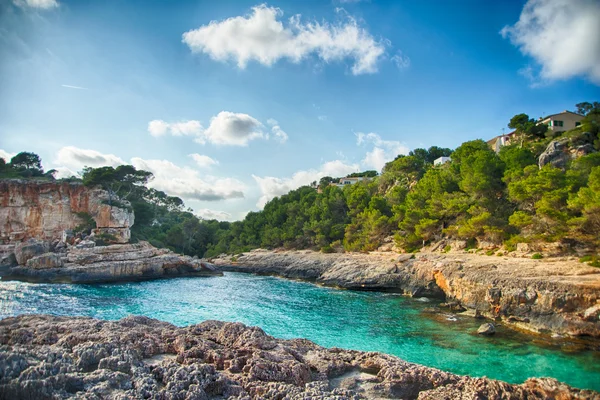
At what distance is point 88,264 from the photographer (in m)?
30.2

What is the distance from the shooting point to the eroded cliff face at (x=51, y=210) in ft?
126

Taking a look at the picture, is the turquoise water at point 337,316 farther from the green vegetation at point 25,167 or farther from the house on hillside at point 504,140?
the house on hillside at point 504,140

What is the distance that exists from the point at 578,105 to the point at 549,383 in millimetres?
62972

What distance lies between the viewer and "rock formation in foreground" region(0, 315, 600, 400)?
156 inches

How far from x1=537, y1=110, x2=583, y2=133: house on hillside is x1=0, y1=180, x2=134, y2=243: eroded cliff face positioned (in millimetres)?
55526

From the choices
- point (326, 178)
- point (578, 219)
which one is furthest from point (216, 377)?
point (326, 178)

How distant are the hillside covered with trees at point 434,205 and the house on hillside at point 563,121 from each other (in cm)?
183

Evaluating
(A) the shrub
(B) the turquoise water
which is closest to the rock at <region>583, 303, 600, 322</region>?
(B) the turquoise water

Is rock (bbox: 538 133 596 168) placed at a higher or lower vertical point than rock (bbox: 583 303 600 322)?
higher

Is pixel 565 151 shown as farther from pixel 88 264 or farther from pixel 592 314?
pixel 88 264

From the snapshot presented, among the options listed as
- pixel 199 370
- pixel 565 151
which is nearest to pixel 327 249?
pixel 565 151

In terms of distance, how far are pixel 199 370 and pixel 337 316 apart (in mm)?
13536

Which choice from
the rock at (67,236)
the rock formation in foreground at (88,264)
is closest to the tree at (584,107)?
the rock formation in foreground at (88,264)

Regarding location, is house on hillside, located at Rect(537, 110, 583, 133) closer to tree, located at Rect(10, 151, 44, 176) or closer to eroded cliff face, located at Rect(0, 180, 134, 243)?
eroded cliff face, located at Rect(0, 180, 134, 243)
